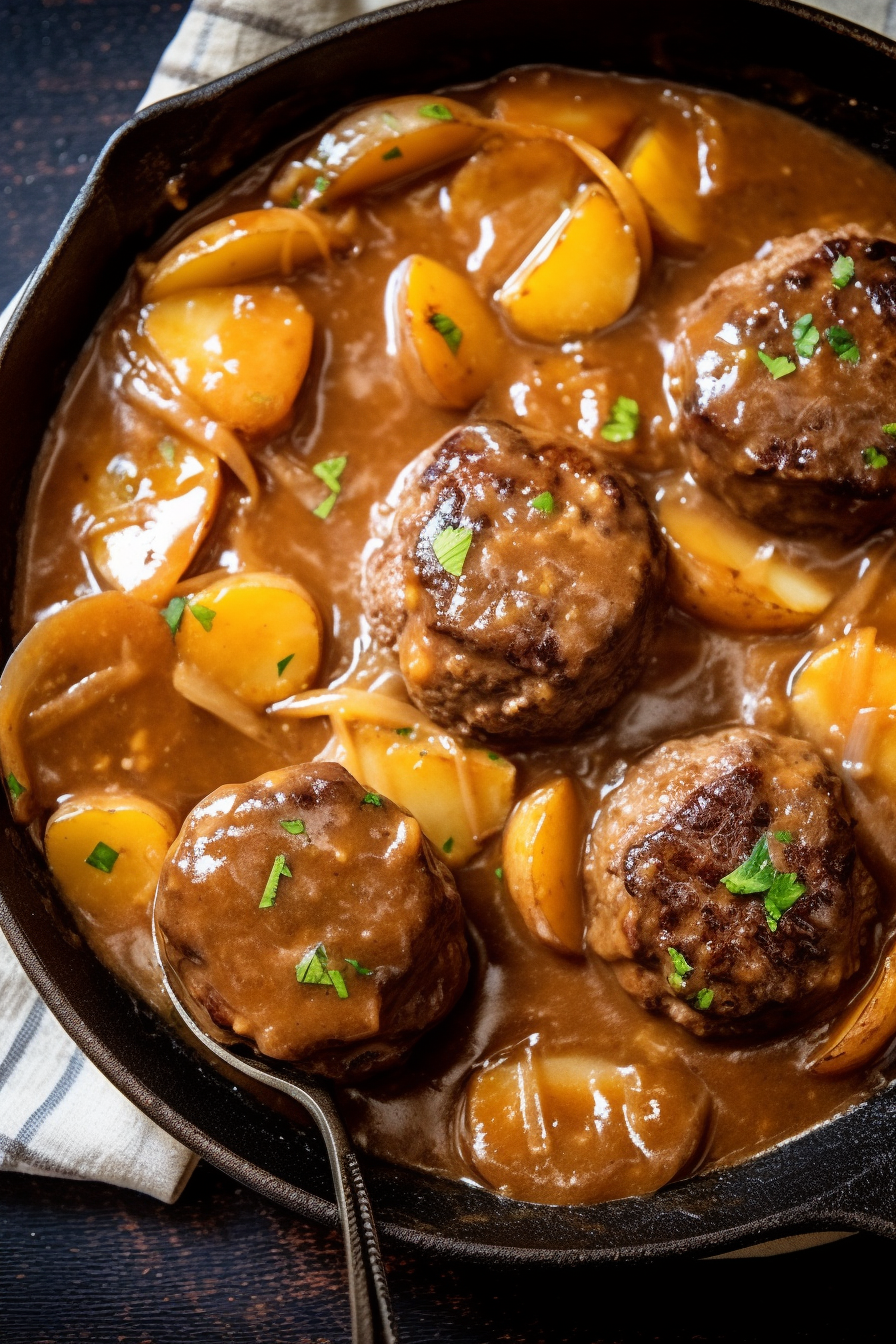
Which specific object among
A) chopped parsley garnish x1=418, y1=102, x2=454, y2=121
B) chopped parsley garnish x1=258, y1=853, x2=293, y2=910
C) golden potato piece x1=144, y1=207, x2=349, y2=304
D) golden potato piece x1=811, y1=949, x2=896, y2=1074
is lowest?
golden potato piece x1=811, y1=949, x2=896, y2=1074

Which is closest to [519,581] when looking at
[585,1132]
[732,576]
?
[732,576]

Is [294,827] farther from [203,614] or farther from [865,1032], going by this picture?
[865,1032]

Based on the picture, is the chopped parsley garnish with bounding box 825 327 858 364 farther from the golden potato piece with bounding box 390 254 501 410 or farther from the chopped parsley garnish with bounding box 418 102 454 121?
the chopped parsley garnish with bounding box 418 102 454 121

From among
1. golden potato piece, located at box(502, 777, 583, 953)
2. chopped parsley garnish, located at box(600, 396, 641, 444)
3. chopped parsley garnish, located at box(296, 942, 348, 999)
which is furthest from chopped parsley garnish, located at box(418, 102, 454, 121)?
chopped parsley garnish, located at box(296, 942, 348, 999)

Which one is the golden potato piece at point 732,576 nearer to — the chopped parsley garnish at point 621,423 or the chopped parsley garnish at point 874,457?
the chopped parsley garnish at point 621,423

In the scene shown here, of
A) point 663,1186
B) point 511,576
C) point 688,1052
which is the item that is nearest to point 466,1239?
point 663,1186

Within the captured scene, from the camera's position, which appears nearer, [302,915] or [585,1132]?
[302,915]
